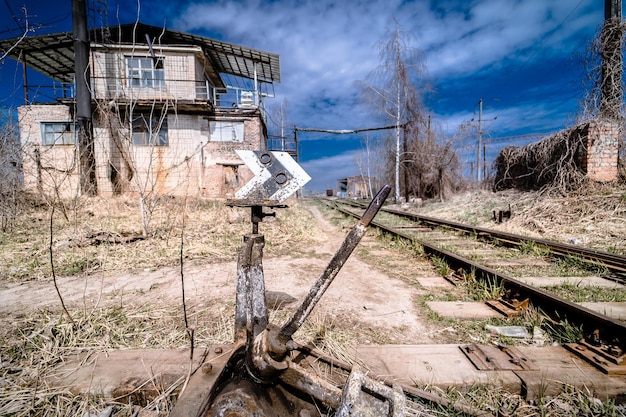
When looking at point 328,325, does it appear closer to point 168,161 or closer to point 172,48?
point 168,161

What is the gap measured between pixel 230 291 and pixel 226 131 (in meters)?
16.4

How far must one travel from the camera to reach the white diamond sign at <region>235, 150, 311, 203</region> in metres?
1.49

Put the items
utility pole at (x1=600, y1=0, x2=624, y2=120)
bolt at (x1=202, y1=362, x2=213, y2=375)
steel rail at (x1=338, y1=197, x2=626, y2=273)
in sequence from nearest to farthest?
bolt at (x1=202, y1=362, x2=213, y2=375)
steel rail at (x1=338, y1=197, x2=626, y2=273)
utility pole at (x1=600, y1=0, x2=624, y2=120)

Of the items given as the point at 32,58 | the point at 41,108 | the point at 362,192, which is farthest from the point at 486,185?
the point at 362,192

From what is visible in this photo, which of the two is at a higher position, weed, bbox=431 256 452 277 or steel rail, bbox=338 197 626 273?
steel rail, bbox=338 197 626 273

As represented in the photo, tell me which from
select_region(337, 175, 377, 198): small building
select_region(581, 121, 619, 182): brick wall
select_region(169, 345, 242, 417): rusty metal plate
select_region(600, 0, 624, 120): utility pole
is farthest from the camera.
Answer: select_region(337, 175, 377, 198): small building

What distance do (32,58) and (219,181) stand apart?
13.5 meters

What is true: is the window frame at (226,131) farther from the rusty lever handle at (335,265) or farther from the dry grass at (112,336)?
the rusty lever handle at (335,265)

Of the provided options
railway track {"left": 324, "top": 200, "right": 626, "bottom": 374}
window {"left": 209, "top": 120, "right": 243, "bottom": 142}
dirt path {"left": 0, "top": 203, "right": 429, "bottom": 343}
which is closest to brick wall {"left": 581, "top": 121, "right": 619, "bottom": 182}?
railway track {"left": 324, "top": 200, "right": 626, "bottom": 374}

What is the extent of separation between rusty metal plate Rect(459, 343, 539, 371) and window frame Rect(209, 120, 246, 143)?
699 inches

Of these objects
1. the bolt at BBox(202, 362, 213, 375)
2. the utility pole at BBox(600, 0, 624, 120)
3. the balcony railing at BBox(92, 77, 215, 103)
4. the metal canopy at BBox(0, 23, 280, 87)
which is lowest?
the bolt at BBox(202, 362, 213, 375)

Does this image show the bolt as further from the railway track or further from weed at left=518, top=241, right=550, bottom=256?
weed at left=518, top=241, right=550, bottom=256

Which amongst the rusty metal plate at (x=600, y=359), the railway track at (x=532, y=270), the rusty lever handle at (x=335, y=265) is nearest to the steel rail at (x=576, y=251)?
the railway track at (x=532, y=270)

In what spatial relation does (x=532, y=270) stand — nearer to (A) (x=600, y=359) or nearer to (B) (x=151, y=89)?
(A) (x=600, y=359)
